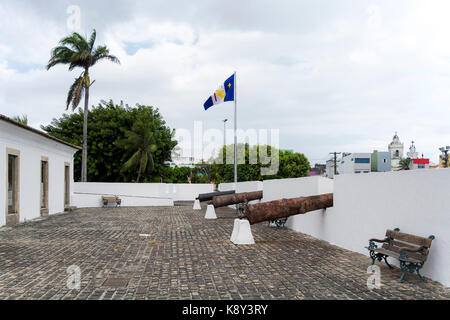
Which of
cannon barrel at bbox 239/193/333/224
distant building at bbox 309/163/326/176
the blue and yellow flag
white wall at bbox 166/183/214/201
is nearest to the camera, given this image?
cannon barrel at bbox 239/193/333/224

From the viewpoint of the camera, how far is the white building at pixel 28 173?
12.9 meters

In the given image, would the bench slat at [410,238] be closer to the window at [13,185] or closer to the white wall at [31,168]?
the white wall at [31,168]

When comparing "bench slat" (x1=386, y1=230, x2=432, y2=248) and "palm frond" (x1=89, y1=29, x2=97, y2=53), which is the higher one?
"palm frond" (x1=89, y1=29, x2=97, y2=53)

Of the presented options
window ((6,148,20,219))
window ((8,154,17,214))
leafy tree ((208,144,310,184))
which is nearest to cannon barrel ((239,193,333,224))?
window ((6,148,20,219))

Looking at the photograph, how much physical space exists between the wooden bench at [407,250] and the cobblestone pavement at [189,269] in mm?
237

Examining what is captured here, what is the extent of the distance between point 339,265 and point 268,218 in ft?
9.03

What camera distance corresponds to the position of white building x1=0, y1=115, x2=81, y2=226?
42.4 ft

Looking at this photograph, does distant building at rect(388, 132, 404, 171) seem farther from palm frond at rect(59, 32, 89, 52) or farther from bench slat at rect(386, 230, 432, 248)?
bench slat at rect(386, 230, 432, 248)

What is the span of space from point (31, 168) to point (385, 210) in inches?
541

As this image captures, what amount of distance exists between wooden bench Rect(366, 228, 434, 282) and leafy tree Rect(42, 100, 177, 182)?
27787mm

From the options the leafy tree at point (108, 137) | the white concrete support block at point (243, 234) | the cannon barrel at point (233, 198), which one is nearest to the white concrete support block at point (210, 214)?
the cannon barrel at point (233, 198)

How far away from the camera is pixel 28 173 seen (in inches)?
598

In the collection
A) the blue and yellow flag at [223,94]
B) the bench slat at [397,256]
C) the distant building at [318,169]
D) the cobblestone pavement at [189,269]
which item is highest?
the blue and yellow flag at [223,94]
